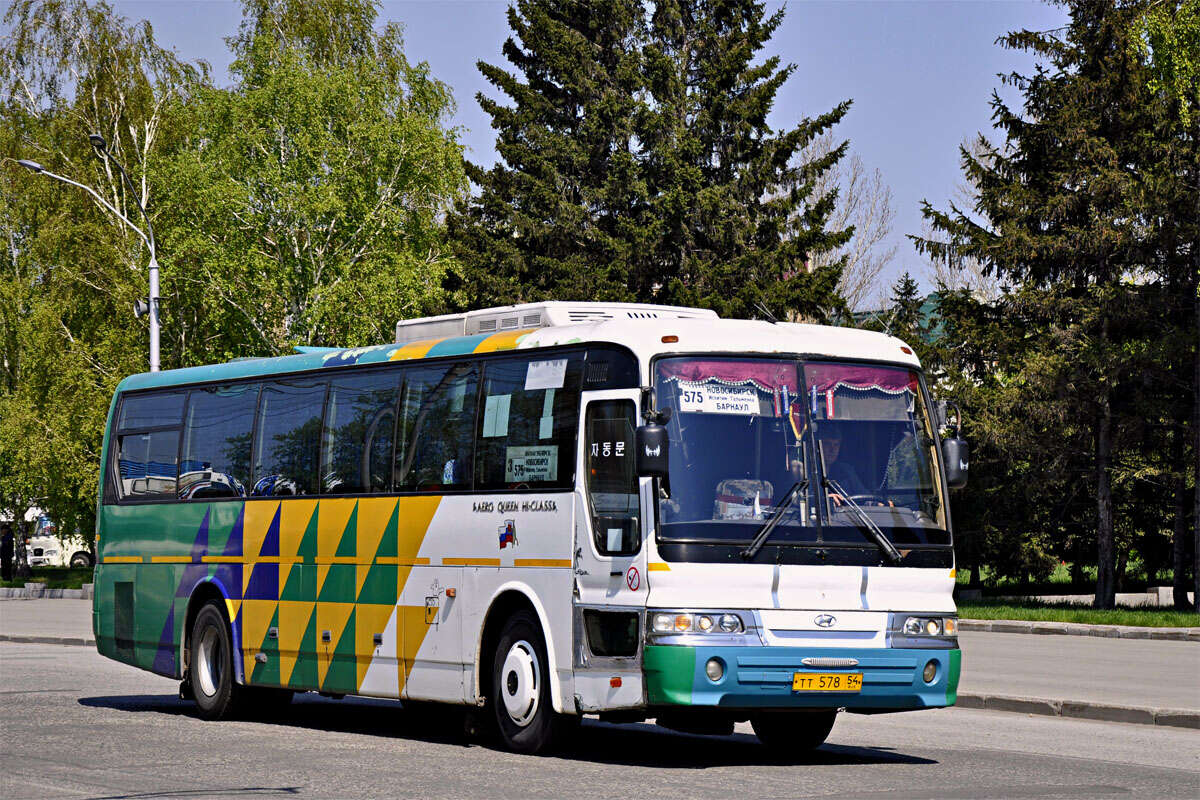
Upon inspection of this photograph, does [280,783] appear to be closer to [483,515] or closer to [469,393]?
[483,515]

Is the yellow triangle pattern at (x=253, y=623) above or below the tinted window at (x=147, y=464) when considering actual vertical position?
below

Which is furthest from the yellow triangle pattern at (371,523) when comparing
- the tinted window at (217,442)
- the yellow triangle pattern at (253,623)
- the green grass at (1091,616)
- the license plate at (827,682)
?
the green grass at (1091,616)

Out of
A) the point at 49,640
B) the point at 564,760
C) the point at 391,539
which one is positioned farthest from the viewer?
the point at 49,640

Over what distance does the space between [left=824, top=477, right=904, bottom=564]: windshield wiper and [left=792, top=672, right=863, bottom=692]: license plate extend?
88 cm

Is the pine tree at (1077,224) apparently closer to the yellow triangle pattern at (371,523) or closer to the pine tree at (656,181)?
the pine tree at (656,181)

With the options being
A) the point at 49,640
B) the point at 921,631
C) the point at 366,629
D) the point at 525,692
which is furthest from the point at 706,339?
the point at 49,640

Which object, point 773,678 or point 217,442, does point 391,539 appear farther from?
point 773,678

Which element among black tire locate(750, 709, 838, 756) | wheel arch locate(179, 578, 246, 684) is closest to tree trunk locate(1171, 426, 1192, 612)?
wheel arch locate(179, 578, 246, 684)

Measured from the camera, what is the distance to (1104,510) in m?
43.3

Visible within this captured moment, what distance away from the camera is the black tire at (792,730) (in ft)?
44.3

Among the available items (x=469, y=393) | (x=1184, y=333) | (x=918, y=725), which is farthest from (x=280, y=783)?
(x=1184, y=333)

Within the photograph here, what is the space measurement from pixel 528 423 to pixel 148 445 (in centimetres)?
684

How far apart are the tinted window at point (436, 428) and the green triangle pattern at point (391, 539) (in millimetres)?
256

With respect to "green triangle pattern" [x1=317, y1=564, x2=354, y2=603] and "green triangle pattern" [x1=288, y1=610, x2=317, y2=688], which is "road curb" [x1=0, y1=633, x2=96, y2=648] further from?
"green triangle pattern" [x1=317, y1=564, x2=354, y2=603]
